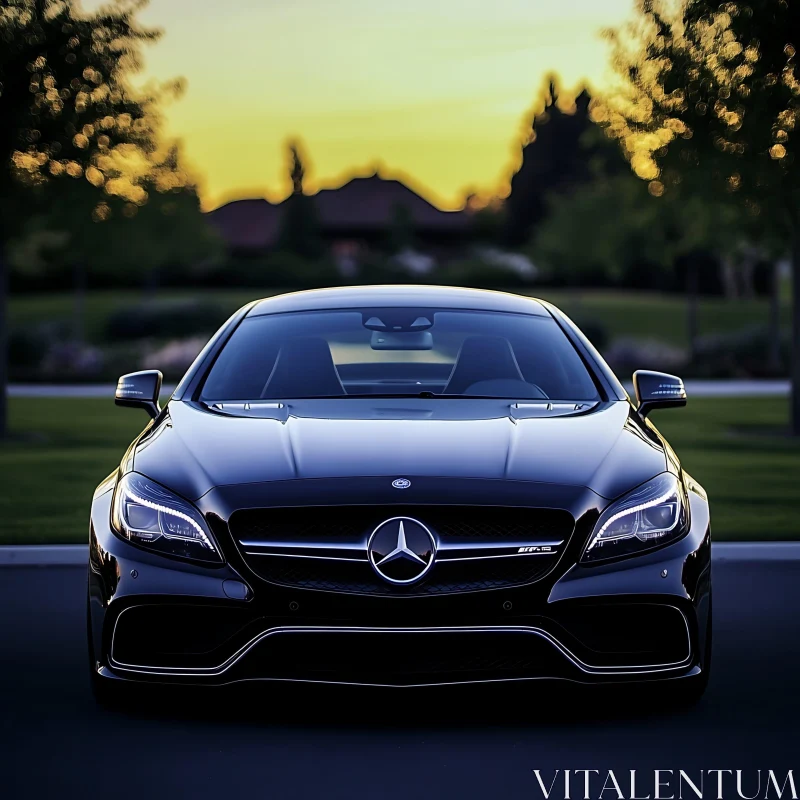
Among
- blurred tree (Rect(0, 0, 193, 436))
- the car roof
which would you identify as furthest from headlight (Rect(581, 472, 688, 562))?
blurred tree (Rect(0, 0, 193, 436))

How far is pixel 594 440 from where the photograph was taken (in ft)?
18.9

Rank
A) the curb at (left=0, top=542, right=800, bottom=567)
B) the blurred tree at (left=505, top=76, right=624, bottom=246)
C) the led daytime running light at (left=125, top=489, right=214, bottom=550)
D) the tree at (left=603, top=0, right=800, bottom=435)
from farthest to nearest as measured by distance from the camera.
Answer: the blurred tree at (left=505, top=76, right=624, bottom=246) → the tree at (left=603, top=0, right=800, bottom=435) → the curb at (left=0, top=542, right=800, bottom=567) → the led daytime running light at (left=125, top=489, right=214, bottom=550)

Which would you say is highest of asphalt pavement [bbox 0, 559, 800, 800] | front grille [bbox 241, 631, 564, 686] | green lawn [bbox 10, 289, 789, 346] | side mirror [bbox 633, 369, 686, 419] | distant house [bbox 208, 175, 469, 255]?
side mirror [bbox 633, 369, 686, 419]

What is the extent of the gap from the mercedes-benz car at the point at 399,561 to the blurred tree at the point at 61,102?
43.4ft

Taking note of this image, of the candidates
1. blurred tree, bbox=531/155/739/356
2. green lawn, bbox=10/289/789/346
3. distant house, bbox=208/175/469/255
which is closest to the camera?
blurred tree, bbox=531/155/739/356

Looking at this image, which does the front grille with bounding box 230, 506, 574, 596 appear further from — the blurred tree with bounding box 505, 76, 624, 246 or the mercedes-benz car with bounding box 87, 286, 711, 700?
the blurred tree with bounding box 505, 76, 624, 246

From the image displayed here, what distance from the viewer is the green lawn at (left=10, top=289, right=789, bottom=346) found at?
5932 cm

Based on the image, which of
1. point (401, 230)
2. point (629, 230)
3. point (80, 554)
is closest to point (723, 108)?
point (80, 554)

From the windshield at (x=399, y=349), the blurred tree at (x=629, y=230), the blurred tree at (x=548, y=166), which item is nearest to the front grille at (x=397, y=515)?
the windshield at (x=399, y=349)

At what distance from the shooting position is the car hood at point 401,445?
5371mm

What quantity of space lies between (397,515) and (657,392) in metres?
2.00

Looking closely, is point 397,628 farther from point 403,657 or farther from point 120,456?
point 120,456

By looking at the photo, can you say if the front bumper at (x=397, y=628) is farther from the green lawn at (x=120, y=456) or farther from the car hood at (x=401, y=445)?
the green lawn at (x=120, y=456)

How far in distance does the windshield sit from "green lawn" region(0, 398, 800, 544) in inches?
136
